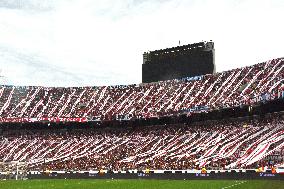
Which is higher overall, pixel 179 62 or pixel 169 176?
pixel 179 62

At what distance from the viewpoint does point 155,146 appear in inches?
2480

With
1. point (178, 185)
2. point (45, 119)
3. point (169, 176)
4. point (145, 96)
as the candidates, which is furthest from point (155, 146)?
point (178, 185)

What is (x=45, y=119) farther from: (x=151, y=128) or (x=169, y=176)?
(x=169, y=176)

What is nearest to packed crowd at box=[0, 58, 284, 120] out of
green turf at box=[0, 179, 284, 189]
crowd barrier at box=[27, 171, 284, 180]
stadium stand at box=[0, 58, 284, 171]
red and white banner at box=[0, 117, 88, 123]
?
stadium stand at box=[0, 58, 284, 171]

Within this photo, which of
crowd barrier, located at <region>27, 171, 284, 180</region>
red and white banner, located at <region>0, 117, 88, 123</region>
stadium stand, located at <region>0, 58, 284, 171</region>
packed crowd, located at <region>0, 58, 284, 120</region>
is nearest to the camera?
crowd barrier, located at <region>27, 171, 284, 180</region>

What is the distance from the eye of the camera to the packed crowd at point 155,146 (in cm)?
4959

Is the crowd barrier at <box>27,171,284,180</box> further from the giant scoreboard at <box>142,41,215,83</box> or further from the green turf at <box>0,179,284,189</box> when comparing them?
the giant scoreboard at <box>142,41,215,83</box>

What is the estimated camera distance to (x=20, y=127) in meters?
80.2

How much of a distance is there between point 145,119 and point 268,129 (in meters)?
23.4

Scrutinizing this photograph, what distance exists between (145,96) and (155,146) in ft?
43.4

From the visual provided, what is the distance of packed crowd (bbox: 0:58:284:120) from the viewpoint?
60434 mm

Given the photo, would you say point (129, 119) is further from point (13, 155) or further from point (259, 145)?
point (259, 145)

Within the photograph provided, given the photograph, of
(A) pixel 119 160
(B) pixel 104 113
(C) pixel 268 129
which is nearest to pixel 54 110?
(B) pixel 104 113

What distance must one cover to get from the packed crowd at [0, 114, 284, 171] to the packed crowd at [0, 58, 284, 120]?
340cm
